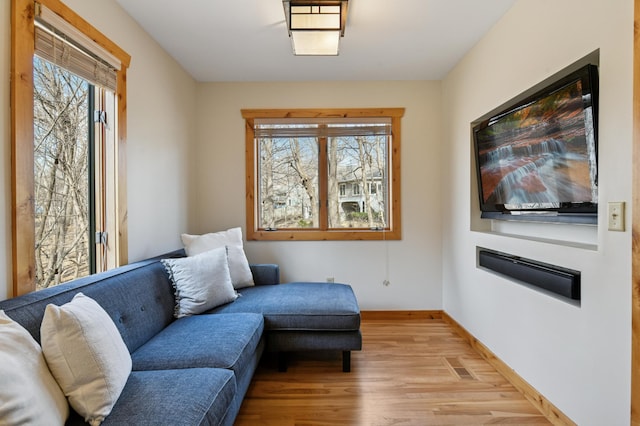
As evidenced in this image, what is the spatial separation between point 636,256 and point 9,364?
2283 millimetres

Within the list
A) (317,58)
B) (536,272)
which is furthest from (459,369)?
(317,58)

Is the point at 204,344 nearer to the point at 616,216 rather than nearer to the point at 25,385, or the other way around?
the point at 25,385

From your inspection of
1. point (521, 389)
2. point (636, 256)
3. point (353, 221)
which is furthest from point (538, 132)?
point (353, 221)

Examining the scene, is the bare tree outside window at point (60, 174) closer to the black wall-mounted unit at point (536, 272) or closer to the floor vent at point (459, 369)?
the floor vent at point (459, 369)

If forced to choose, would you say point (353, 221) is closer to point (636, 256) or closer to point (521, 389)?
point (521, 389)

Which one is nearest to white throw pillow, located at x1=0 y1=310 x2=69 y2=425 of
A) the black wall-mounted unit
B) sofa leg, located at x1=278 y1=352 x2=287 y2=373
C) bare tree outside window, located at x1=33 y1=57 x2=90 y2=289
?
bare tree outside window, located at x1=33 y1=57 x2=90 y2=289

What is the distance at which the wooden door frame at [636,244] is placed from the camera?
1.27m

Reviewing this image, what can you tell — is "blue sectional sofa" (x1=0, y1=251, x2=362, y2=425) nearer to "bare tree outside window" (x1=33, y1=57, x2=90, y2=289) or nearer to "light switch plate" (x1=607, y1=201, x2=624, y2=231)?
"bare tree outside window" (x1=33, y1=57, x2=90, y2=289)

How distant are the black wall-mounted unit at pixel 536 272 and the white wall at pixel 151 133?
267cm

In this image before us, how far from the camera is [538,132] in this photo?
186 cm

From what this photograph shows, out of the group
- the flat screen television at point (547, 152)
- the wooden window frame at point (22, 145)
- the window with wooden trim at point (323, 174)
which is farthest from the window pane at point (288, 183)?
the wooden window frame at point (22, 145)

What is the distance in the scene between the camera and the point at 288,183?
348cm

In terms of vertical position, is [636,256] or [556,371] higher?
[636,256]

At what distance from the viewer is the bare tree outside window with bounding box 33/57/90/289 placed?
1607 millimetres
